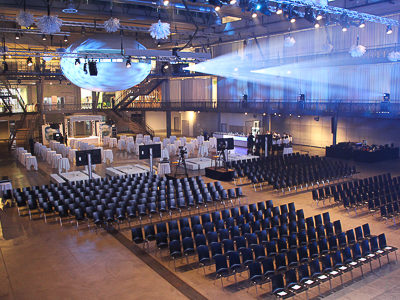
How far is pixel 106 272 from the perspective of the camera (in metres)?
9.31

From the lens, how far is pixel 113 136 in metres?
33.4

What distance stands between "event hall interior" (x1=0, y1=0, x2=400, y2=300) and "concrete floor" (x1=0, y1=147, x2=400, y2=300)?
0.16ft

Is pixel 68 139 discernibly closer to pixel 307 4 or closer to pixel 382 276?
pixel 307 4

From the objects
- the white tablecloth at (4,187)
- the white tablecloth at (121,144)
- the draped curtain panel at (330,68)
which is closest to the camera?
the white tablecloth at (4,187)

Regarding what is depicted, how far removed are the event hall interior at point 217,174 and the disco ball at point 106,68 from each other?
6cm

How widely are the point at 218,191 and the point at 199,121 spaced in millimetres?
26141

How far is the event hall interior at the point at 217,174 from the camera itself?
354 inches

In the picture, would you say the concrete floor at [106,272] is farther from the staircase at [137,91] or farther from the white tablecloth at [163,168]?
the staircase at [137,91]

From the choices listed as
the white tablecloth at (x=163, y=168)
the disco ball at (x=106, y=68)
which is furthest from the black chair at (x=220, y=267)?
→ the white tablecloth at (x=163, y=168)

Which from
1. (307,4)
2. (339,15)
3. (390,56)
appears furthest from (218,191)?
(390,56)

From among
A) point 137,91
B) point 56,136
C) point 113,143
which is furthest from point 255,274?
point 137,91

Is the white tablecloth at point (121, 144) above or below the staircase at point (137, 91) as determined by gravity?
below

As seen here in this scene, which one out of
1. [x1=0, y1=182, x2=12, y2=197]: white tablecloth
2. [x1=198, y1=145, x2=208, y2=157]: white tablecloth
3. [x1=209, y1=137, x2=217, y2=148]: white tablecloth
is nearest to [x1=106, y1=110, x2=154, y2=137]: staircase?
[x1=209, y1=137, x2=217, y2=148]: white tablecloth

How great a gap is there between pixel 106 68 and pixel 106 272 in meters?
7.52
